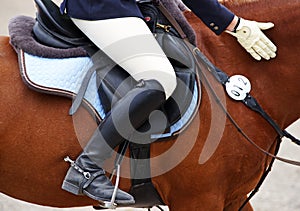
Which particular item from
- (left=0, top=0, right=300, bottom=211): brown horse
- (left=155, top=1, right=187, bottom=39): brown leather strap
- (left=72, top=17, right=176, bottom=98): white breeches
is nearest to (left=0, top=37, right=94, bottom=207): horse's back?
(left=0, top=0, right=300, bottom=211): brown horse

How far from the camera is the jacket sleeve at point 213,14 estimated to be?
252 cm

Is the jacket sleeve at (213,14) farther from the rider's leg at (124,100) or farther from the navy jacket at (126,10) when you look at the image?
the rider's leg at (124,100)

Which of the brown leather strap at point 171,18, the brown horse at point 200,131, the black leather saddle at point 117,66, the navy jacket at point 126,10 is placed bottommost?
the brown horse at point 200,131

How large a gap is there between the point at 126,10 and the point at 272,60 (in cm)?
63

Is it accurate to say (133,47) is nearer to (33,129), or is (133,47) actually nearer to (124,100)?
(124,100)

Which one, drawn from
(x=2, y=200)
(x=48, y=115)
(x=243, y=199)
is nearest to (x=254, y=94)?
(x=243, y=199)

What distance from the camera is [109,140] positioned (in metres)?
2.47

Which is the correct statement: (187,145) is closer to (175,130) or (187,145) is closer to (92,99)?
(175,130)

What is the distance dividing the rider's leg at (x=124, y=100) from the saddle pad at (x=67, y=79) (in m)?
0.10

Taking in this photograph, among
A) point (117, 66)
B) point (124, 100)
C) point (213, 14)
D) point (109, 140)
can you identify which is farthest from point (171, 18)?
point (109, 140)

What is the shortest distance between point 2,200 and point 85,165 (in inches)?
81.4

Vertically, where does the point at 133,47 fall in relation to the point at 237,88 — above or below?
above

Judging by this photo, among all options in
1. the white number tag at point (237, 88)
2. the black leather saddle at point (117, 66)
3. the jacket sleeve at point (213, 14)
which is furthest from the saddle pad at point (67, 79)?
the jacket sleeve at point (213, 14)

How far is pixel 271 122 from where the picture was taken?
2582 millimetres
